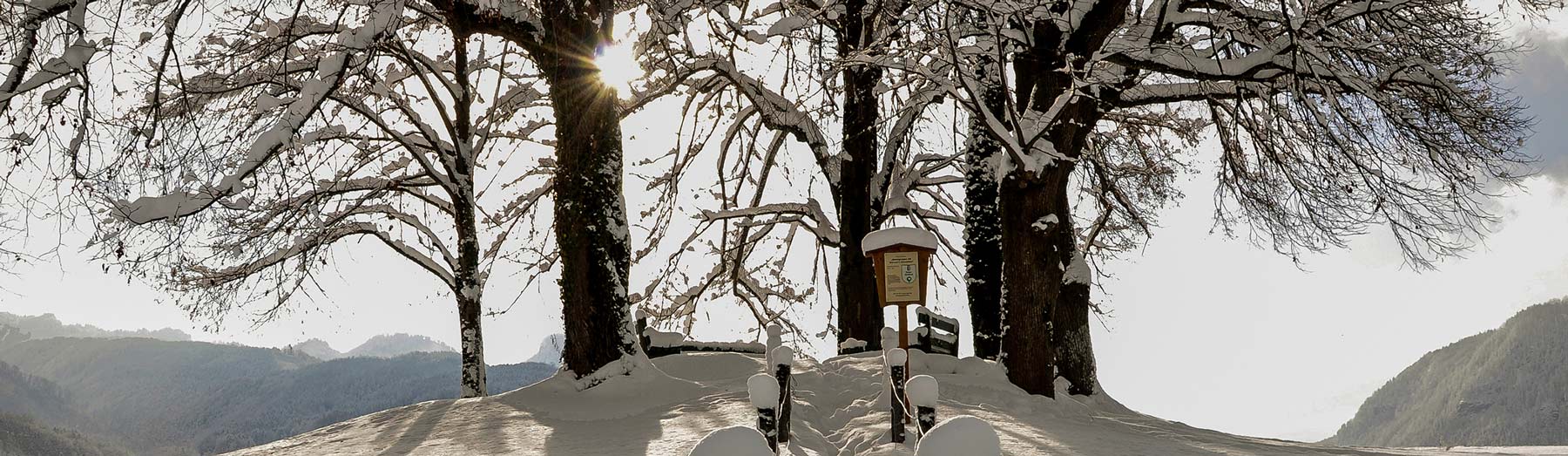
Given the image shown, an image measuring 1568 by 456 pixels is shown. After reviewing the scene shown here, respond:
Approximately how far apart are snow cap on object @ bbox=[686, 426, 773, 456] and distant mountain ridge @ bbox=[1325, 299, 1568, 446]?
145513mm

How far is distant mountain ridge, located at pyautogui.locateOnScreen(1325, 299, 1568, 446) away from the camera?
13838 centimetres

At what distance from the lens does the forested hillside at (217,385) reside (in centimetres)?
12331

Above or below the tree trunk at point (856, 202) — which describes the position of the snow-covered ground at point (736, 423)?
below

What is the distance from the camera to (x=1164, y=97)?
11289 millimetres

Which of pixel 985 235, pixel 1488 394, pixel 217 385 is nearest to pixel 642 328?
pixel 985 235

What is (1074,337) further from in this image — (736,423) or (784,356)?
(736,423)

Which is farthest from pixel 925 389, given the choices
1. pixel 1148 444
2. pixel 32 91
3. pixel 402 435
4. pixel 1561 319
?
pixel 1561 319

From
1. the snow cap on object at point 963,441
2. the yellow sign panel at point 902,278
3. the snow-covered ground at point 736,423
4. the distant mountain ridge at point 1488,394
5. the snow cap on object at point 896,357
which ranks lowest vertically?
the distant mountain ridge at point 1488,394

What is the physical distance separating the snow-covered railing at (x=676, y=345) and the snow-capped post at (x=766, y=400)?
6.98m

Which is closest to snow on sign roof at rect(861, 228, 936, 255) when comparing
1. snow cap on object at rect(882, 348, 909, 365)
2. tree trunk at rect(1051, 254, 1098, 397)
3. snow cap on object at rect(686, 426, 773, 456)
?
snow cap on object at rect(882, 348, 909, 365)

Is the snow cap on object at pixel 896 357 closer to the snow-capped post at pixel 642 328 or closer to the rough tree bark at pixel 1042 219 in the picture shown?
the rough tree bark at pixel 1042 219

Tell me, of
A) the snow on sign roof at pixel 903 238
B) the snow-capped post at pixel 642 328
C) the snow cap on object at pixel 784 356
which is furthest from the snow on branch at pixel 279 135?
the snow on sign roof at pixel 903 238

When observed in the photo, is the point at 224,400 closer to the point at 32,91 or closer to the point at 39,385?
the point at 39,385

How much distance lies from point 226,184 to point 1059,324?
8.98m
